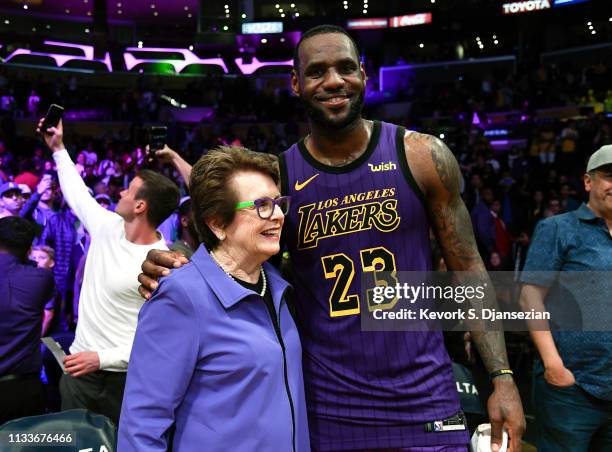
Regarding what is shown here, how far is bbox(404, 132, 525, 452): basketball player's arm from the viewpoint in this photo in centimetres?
192

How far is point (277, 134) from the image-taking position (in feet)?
69.2

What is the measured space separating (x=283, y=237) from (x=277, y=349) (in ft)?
1.44

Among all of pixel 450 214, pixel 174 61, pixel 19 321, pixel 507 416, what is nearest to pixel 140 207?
pixel 19 321

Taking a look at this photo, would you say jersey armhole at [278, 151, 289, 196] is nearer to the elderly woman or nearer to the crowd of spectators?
the elderly woman

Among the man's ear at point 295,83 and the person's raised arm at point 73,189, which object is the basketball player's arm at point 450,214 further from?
the person's raised arm at point 73,189

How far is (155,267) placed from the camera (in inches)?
76.7

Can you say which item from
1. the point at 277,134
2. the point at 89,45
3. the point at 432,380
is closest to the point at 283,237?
the point at 432,380

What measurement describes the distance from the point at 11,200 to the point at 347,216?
6.13 meters

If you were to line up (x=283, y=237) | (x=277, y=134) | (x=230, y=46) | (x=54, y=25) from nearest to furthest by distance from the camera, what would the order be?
(x=283, y=237)
(x=277, y=134)
(x=230, y=46)
(x=54, y=25)

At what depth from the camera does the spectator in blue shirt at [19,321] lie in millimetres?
3674

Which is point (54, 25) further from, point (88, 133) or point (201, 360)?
point (201, 360)

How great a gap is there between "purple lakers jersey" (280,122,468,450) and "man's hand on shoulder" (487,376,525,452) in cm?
12

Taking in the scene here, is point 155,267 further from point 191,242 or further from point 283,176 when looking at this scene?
point 191,242

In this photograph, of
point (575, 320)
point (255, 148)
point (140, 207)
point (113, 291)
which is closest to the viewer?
point (575, 320)
